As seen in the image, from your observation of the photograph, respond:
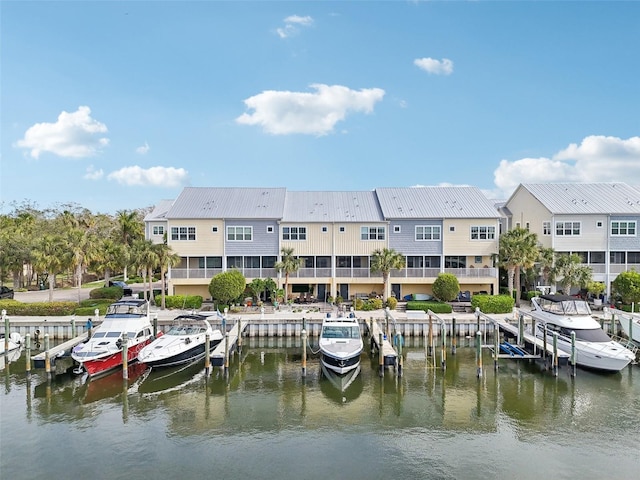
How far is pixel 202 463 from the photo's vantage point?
16.4 metres

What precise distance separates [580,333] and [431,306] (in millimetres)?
12711

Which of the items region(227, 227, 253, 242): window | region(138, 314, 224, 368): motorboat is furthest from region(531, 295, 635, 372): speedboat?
region(227, 227, 253, 242): window

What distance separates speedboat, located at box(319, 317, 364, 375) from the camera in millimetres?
24859

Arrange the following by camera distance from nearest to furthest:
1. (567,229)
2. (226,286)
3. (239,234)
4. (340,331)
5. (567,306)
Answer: (340,331) → (567,306) → (226,286) → (239,234) → (567,229)

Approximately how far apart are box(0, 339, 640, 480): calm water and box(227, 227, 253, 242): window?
58.8 ft

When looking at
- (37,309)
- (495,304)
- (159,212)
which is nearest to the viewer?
(37,309)

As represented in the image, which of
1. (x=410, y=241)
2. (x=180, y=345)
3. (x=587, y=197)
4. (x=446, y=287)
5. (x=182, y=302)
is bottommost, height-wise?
(x=180, y=345)

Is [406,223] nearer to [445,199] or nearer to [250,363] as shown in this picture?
[445,199]

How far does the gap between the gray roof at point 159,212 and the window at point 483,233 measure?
2995 centimetres

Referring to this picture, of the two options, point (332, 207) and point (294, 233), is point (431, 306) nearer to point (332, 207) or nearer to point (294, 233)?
point (332, 207)

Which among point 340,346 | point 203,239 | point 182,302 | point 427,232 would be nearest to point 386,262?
point 427,232

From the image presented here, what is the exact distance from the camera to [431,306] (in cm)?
3888

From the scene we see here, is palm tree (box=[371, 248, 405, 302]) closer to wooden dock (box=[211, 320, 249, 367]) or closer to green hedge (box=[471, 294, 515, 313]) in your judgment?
green hedge (box=[471, 294, 515, 313])

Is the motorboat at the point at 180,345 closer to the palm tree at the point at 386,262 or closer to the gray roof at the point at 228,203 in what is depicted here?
the gray roof at the point at 228,203
